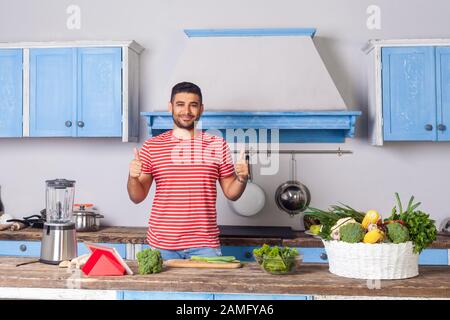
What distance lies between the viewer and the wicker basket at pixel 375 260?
1.89 m

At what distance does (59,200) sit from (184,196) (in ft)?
1.95

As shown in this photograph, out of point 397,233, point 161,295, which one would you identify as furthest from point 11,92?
point 397,233

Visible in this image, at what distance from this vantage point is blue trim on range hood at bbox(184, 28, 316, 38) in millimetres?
3762

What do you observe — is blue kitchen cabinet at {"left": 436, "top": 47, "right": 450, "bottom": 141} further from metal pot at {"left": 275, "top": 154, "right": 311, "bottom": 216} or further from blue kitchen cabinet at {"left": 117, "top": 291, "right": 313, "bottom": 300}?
blue kitchen cabinet at {"left": 117, "top": 291, "right": 313, "bottom": 300}

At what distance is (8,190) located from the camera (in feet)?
13.8

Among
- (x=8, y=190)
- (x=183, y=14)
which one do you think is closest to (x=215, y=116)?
(x=183, y=14)

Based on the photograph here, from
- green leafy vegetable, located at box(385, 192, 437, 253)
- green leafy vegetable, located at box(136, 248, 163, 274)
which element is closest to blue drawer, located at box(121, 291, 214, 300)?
green leafy vegetable, located at box(136, 248, 163, 274)

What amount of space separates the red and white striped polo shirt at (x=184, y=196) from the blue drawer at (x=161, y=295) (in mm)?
764

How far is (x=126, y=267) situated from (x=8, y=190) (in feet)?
8.38

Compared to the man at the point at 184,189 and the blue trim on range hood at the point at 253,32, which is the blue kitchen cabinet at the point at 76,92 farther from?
the man at the point at 184,189

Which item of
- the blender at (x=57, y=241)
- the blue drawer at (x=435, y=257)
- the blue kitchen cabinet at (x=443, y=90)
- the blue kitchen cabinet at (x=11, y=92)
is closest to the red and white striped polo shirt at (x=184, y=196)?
the blender at (x=57, y=241)

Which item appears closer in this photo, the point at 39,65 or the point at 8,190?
the point at 39,65
